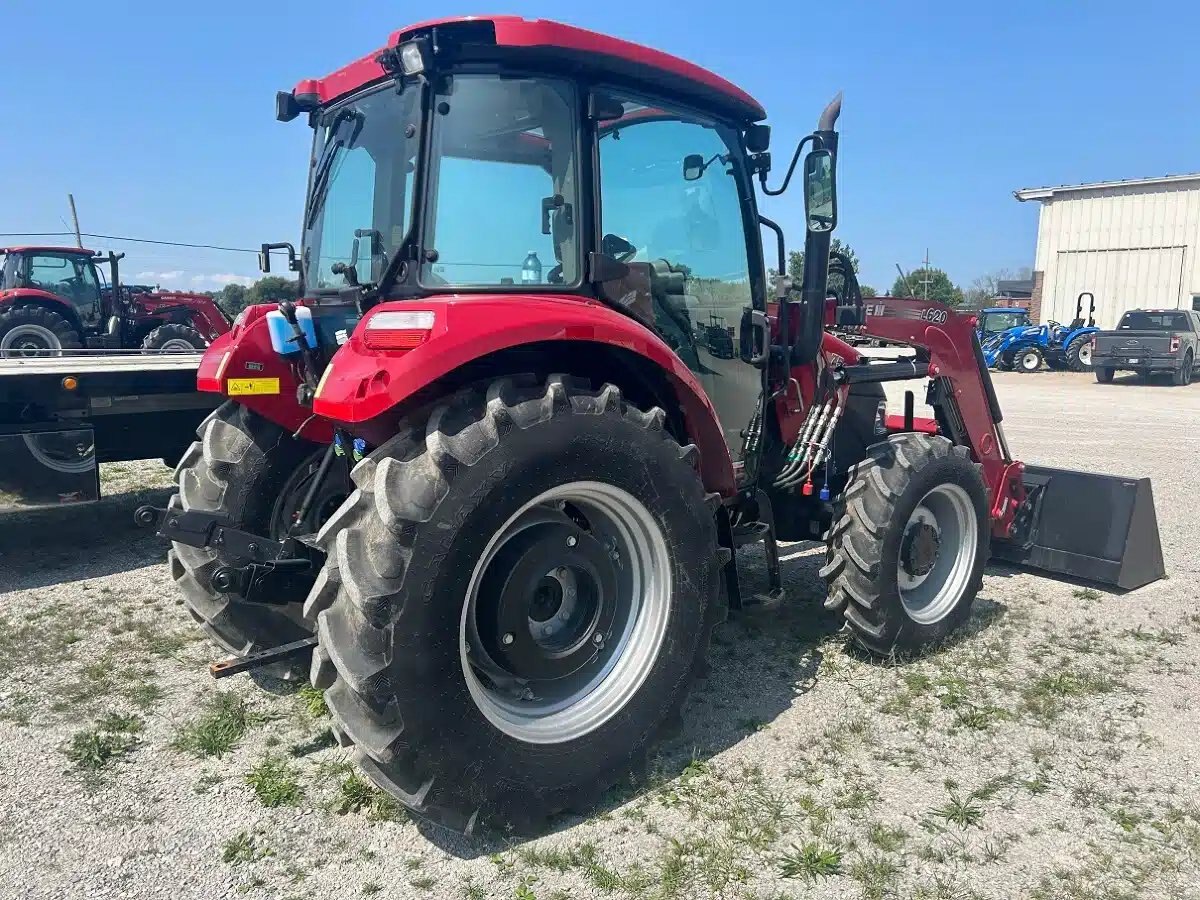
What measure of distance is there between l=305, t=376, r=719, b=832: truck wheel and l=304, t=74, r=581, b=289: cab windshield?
1.70ft

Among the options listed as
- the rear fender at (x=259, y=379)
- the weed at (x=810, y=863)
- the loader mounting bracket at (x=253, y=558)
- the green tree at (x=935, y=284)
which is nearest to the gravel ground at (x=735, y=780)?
the weed at (x=810, y=863)

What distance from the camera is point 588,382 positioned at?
10.3ft

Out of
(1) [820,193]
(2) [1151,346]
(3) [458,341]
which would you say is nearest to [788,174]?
(1) [820,193]

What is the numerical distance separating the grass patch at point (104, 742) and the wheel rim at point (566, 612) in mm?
1497

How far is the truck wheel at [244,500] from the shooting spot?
3768 mm

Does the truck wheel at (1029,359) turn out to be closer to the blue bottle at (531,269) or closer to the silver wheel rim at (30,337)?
the silver wheel rim at (30,337)

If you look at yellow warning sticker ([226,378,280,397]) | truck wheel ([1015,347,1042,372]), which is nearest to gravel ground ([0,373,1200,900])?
yellow warning sticker ([226,378,280,397])

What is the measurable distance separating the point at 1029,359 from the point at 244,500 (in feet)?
82.7

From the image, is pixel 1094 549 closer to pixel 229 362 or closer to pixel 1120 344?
pixel 229 362

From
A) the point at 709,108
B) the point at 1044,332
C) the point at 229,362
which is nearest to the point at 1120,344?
the point at 1044,332

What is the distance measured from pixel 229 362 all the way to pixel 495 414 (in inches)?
61.7

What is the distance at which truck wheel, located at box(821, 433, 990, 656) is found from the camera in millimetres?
4102

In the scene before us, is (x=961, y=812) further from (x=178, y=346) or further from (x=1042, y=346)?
(x=1042, y=346)

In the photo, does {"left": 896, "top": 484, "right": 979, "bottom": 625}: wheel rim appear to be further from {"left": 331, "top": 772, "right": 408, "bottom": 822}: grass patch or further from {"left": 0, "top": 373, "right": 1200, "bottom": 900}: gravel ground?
{"left": 331, "top": 772, "right": 408, "bottom": 822}: grass patch
